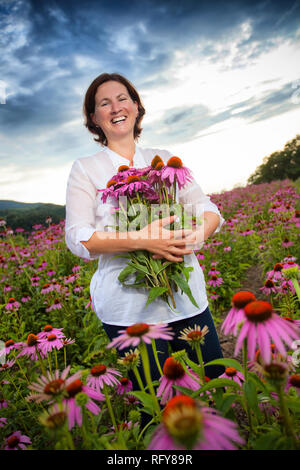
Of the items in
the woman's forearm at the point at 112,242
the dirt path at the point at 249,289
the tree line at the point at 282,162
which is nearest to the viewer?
the woman's forearm at the point at 112,242

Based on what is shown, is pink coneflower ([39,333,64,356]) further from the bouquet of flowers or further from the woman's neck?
the woman's neck

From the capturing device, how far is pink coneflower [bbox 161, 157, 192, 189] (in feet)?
3.18

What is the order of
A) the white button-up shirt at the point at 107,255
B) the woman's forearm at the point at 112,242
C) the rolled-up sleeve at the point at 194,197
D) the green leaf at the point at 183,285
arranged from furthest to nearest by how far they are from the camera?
the rolled-up sleeve at the point at 194,197 → the white button-up shirt at the point at 107,255 → the woman's forearm at the point at 112,242 → the green leaf at the point at 183,285

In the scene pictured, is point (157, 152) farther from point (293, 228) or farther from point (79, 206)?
point (293, 228)

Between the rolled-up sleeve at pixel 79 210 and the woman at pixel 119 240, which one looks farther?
the rolled-up sleeve at pixel 79 210

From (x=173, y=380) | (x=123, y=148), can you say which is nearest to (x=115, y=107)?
(x=123, y=148)

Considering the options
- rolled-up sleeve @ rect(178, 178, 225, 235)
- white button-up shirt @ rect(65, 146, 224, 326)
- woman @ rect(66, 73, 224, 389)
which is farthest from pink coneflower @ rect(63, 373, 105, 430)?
rolled-up sleeve @ rect(178, 178, 225, 235)

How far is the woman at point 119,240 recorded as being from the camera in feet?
3.51

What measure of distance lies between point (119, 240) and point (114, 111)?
0.78 metres

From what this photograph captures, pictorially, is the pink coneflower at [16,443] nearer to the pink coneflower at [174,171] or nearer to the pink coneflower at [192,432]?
the pink coneflower at [192,432]

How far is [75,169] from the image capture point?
4.45 feet

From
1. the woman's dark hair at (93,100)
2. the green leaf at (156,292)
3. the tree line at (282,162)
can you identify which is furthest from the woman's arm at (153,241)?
the tree line at (282,162)
